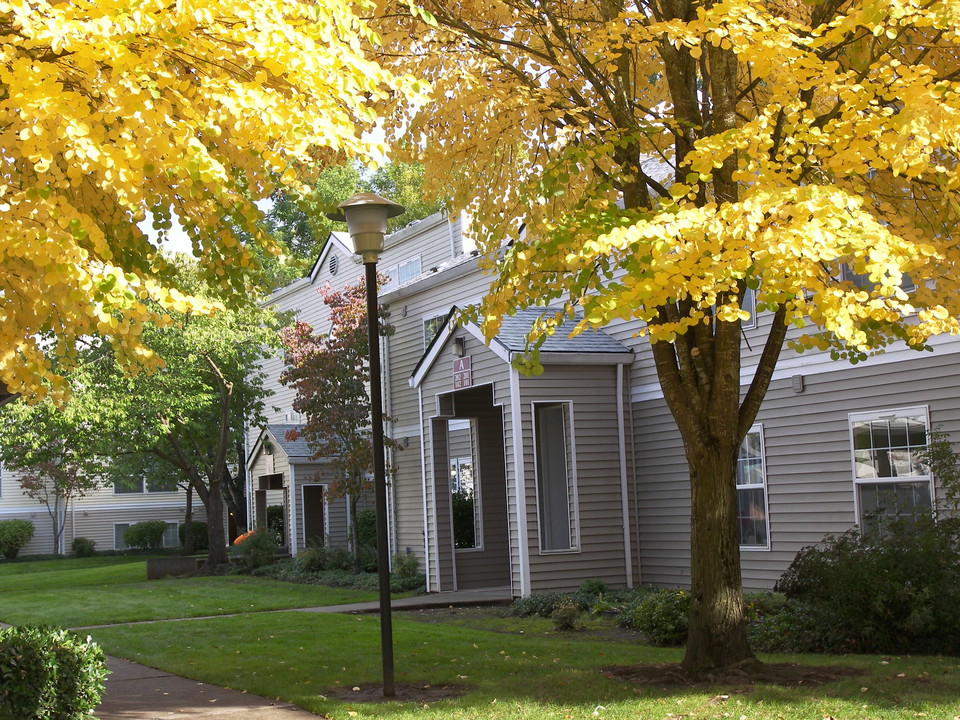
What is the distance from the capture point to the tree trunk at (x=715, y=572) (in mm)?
8461

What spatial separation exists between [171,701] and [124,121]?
5631 mm

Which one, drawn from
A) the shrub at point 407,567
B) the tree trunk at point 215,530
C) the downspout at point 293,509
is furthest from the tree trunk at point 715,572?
the tree trunk at point 215,530

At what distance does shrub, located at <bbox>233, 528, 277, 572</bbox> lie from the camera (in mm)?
26734

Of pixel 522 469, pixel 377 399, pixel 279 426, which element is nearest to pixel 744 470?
pixel 522 469

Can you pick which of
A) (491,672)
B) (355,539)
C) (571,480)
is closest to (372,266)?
(491,672)

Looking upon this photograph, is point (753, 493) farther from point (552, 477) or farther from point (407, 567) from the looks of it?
point (407, 567)

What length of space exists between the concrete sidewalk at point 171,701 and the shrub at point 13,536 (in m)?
32.8

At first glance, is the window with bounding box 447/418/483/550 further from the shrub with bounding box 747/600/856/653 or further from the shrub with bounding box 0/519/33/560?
the shrub with bounding box 0/519/33/560

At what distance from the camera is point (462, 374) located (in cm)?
1789

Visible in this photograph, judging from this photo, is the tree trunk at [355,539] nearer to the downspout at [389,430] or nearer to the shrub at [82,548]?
the downspout at [389,430]

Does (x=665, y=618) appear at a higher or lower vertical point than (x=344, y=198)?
lower

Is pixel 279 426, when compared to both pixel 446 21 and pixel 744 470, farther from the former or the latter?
pixel 446 21

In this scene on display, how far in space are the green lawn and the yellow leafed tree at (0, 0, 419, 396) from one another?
38.2 feet

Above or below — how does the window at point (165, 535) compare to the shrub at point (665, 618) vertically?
below
